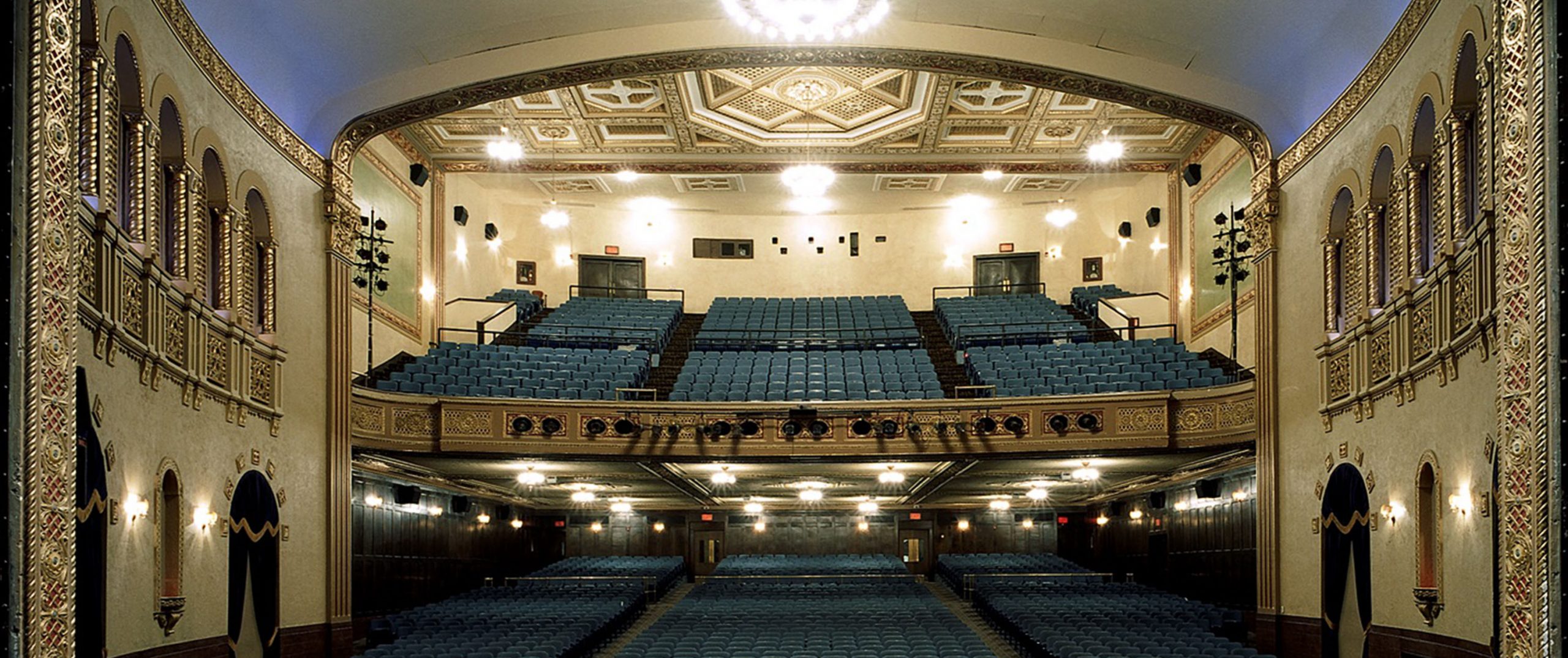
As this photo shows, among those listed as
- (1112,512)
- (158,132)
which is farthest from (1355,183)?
(1112,512)

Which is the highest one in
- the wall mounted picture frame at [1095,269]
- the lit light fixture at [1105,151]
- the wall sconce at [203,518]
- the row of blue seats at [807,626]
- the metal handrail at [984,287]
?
the lit light fixture at [1105,151]

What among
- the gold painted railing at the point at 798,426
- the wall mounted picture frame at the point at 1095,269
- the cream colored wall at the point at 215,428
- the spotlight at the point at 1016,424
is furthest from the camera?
the wall mounted picture frame at the point at 1095,269

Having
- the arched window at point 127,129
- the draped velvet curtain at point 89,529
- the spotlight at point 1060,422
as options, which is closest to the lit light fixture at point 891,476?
the spotlight at point 1060,422

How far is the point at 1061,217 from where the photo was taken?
25609mm

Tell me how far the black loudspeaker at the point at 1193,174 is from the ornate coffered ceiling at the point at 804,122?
0.46 metres

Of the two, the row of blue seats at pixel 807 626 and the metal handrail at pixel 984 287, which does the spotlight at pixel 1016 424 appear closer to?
the row of blue seats at pixel 807 626

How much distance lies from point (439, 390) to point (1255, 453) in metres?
9.87

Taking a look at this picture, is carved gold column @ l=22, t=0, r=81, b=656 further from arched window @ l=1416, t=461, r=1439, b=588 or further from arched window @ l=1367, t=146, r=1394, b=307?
arched window @ l=1367, t=146, r=1394, b=307

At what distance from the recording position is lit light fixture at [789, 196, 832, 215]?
25.8 m

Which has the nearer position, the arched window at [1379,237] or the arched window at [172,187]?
the arched window at [172,187]

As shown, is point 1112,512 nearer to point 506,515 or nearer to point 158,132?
point 506,515

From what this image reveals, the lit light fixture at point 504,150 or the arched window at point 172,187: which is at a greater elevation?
the lit light fixture at point 504,150

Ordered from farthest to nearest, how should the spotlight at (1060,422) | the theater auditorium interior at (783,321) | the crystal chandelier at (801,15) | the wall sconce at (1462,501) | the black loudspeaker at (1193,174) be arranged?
the black loudspeaker at (1193,174) → the spotlight at (1060,422) → the crystal chandelier at (801,15) → the wall sconce at (1462,501) → the theater auditorium interior at (783,321)

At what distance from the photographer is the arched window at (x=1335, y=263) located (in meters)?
12.4
